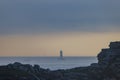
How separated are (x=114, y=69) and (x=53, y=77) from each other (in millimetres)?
12305

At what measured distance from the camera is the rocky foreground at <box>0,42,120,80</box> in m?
119

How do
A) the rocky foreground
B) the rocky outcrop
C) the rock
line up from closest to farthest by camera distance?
the rocky foreground < the rocky outcrop < the rock

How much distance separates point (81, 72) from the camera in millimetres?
126375

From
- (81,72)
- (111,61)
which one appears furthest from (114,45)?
(81,72)

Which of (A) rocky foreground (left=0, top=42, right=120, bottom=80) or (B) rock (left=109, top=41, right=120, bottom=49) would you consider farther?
(B) rock (left=109, top=41, right=120, bottom=49)

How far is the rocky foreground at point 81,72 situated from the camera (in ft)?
391

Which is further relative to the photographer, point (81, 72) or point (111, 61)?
point (81, 72)

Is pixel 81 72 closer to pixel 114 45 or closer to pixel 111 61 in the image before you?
pixel 111 61

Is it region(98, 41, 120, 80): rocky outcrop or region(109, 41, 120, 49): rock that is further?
region(109, 41, 120, 49): rock

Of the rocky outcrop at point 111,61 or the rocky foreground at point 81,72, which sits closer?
the rocky foreground at point 81,72

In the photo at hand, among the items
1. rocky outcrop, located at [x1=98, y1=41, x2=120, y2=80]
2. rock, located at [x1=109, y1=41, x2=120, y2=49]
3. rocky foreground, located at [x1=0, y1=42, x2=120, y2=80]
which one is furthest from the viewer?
rock, located at [x1=109, y1=41, x2=120, y2=49]

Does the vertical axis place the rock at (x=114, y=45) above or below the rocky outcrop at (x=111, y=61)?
above

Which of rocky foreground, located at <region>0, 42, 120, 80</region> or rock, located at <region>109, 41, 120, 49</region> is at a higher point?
rock, located at <region>109, 41, 120, 49</region>

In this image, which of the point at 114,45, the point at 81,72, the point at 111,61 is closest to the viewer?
the point at 111,61
